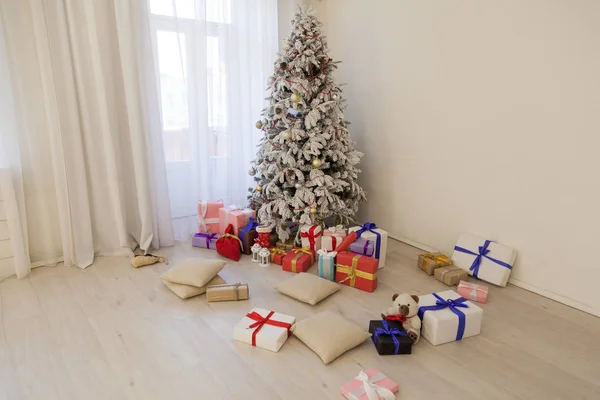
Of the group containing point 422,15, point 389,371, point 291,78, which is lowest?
point 389,371

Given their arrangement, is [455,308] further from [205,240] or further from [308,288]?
[205,240]

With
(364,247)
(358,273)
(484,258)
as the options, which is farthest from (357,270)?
(484,258)

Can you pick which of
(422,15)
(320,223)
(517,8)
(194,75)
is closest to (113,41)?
(194,75)

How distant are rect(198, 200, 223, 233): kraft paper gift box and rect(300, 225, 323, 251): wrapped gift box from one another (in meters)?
0.80

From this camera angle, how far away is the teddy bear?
1.91m

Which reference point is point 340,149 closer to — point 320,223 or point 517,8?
point 320,223

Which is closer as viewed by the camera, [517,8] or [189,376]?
[189,376]

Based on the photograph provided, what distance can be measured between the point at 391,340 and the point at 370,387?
36 centimetres

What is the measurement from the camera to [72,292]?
2.41 m

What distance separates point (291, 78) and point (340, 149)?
654 millimetres

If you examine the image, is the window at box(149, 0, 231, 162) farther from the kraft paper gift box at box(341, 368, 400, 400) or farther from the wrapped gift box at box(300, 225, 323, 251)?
the kraft paper gift box at box(341, 368, 400, 400)

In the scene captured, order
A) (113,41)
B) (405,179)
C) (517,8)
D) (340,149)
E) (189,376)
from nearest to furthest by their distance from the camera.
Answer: (189,376), (517,8), (113,41), (340,149), (405,179)

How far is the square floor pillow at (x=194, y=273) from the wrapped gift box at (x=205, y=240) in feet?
1.98

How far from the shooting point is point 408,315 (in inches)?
75.8
